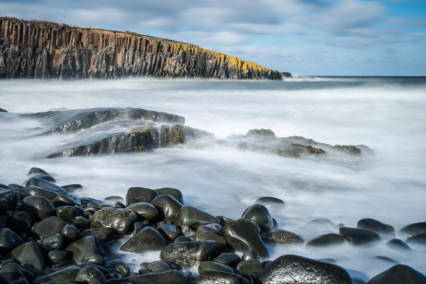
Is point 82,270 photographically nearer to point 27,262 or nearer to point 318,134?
point 27,262

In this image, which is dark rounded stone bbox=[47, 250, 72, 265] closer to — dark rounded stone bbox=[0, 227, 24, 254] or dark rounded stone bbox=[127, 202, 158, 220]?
dark rounded stone bbox=[0, 227, 24, 254]

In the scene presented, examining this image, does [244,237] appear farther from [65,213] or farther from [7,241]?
[7,241]

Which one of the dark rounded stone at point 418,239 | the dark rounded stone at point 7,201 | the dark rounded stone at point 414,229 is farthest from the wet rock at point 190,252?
the dark rounded stone at point 414,229

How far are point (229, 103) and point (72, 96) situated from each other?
6834 millimetres

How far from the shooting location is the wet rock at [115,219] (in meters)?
2.95

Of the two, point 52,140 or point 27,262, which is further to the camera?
point 52,140

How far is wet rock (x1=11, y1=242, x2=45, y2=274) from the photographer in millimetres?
2300

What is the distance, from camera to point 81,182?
4551 millimetres

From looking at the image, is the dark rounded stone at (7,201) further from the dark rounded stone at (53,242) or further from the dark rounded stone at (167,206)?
the dark rounded stone at (167,206)

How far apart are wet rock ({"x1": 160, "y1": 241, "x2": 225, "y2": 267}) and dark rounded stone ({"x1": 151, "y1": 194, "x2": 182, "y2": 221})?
617mm

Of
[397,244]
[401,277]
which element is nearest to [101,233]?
[401,277]

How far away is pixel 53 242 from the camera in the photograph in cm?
259

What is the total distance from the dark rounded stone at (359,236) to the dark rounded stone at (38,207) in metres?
2.59

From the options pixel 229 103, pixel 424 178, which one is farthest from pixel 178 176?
pixel 229 103
